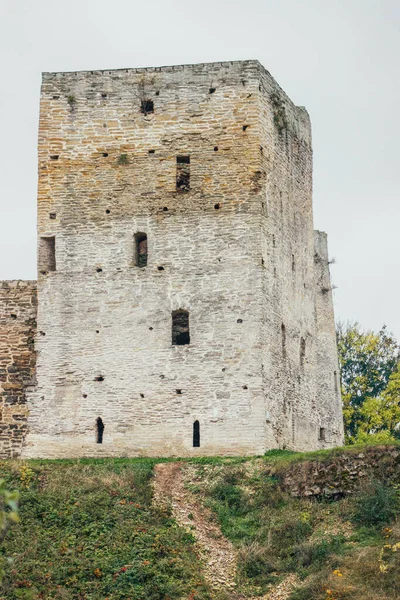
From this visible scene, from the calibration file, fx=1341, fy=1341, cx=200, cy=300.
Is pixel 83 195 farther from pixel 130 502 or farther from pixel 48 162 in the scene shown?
pixel 130 502

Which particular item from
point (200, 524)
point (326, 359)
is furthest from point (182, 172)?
point (200, 524)

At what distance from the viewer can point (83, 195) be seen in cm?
2953

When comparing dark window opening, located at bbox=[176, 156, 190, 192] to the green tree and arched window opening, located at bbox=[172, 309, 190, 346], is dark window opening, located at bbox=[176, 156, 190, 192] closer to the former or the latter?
arched window opening, located at bbox=[172, 309, 190, 346]

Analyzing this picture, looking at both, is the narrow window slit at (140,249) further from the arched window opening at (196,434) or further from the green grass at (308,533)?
the green grass at (308,533)

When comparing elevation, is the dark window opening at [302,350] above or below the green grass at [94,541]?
above

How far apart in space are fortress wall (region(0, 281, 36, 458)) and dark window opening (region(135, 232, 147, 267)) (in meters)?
2.41

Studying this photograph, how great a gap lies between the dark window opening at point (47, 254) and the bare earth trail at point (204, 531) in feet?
18.1

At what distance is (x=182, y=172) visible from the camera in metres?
29.3

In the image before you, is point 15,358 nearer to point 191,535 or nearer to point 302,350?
point 302,350

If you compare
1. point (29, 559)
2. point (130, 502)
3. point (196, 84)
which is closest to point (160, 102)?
point (196, 84)

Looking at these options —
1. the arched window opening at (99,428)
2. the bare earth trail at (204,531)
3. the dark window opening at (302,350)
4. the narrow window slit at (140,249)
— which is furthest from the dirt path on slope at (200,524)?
the dark window opening at (302,350)

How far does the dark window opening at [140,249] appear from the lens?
2912 cm

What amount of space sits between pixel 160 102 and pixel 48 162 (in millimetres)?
2837

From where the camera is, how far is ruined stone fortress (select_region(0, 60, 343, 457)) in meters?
27.9
